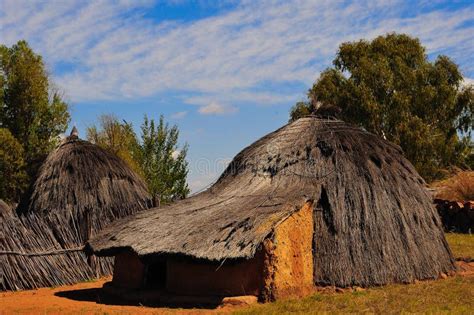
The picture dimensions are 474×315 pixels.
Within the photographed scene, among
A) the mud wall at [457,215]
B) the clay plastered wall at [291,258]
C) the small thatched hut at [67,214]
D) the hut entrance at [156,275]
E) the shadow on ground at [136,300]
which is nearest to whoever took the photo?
the clay plastered wall at [291,258]

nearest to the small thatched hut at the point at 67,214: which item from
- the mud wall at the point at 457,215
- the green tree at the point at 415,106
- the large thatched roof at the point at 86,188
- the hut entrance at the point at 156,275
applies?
the large thatched roof at the point at 86,188

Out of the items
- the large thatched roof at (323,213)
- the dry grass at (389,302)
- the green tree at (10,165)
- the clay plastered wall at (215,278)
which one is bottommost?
the dry grass at (389,302)

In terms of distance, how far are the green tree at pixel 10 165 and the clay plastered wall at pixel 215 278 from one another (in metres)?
18.2

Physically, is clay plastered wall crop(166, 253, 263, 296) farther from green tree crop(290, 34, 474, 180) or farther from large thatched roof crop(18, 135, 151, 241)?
green tree crop(290, 34, 474, 180)

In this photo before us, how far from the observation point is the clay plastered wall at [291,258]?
33.4ft

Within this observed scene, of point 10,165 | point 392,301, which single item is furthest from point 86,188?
point 10,165

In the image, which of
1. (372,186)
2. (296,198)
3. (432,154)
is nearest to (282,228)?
(296,198)

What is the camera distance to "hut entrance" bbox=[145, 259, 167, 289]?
40.9 ft

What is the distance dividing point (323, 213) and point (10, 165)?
63.5ft

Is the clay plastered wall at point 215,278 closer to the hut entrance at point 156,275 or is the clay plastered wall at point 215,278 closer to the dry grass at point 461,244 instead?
the hut entrance at point 156,275

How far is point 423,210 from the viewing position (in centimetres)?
1303

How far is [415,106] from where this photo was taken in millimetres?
37250

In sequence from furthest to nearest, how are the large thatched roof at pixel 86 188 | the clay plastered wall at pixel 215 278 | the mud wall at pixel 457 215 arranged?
the mud wall at pixel 457 215 → the large thatched roof at pixel 86 188 → the clay plastered wall at pixel 215 278

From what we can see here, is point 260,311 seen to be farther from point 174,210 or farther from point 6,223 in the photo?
point 6,223
